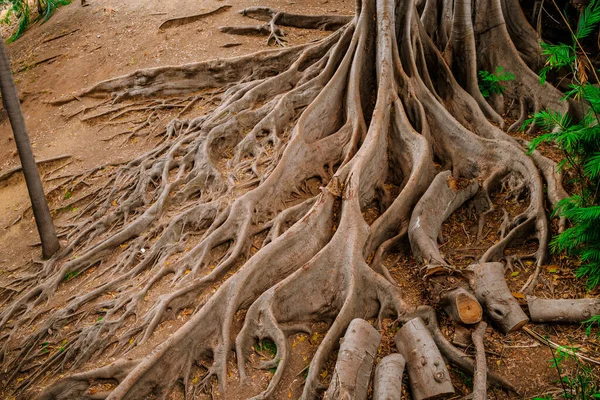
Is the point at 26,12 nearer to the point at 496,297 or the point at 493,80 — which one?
the point at 493,80

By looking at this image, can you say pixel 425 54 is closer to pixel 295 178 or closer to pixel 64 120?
pixel 295 178

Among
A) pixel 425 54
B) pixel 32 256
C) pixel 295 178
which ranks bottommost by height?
pixel 32 256

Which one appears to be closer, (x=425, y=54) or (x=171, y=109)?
(x=425, y=54)

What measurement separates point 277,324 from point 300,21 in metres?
7.34

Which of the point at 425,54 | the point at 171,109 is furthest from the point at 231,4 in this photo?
the point at 425,54

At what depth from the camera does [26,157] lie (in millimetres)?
5746

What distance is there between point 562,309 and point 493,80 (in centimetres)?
345

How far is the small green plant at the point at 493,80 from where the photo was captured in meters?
6.22

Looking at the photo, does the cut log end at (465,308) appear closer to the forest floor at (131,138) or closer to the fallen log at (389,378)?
the forest floor at (131,138)

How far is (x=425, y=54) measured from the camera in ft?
21.5

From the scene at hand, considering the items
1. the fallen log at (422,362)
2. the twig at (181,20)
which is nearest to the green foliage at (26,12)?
the twig at (181,20)

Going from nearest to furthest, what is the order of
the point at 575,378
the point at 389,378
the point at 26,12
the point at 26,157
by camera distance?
the point at 575,378 < the point at 389,378 < the point at 26,157 < the point at 26,12

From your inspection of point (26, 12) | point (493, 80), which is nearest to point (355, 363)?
point (493, 80)

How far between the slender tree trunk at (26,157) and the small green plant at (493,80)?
5.54m
